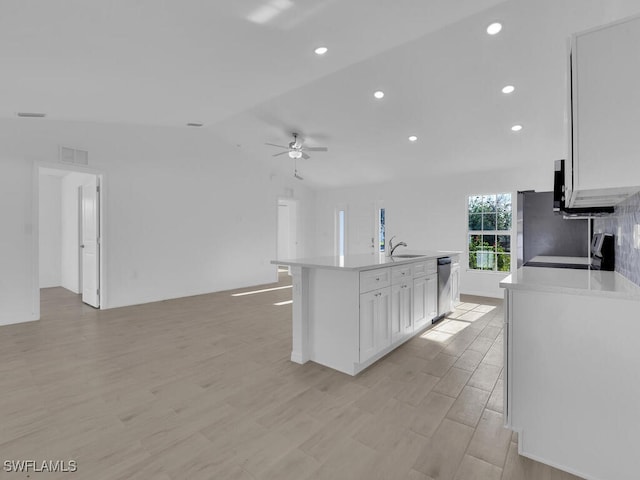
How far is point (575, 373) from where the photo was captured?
1525mm

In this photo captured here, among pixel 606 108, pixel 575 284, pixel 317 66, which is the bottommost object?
pixel 575 284

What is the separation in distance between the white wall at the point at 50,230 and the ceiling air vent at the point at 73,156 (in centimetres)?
309

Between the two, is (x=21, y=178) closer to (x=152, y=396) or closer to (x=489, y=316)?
(x=152, y=396)

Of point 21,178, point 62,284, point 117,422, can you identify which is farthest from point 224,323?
point 62,284

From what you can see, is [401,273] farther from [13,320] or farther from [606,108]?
[13,320]

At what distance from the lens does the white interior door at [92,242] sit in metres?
4.95

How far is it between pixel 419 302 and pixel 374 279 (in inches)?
44.1

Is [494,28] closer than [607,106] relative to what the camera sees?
No

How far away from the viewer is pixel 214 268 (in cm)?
639

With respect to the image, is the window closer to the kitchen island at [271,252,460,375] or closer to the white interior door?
the kitchen island at [271,252,460,375]

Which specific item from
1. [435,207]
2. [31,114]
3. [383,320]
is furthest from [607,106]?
[31,114]

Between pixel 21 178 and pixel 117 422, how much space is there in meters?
4.01

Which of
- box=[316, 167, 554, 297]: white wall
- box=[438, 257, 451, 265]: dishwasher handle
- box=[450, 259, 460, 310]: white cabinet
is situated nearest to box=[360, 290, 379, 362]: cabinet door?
box=[438, 257, 451, 265]: dishwasher handle

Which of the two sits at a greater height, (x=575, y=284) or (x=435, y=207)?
(x=435, y=207)
